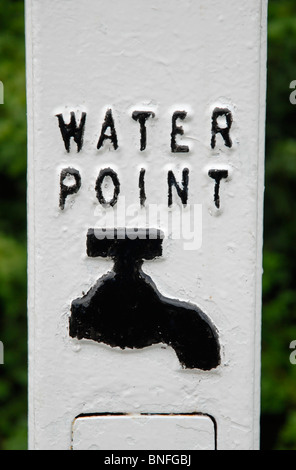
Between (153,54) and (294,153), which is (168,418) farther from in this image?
(294,153)

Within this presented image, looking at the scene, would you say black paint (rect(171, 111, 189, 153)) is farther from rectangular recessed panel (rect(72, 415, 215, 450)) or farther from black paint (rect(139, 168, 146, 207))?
rectangular recessed panel (rect(72, 415, 215, 450))

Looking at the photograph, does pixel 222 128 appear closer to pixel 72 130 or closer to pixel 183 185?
pixel 183 185

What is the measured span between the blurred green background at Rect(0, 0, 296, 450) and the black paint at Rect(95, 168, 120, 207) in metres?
1.10

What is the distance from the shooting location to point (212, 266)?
955mm

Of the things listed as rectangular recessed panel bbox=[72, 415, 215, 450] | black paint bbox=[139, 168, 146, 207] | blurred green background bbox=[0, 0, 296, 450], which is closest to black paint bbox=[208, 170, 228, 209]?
black paint bbox=[139, 168, 146, 207]

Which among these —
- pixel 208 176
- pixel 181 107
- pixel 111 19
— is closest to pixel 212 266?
pixel 208 176

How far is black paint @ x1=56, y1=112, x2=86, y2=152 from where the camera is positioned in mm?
932

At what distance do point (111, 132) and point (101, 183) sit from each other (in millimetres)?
79

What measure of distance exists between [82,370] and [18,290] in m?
1.29

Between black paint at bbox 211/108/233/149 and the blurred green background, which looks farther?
the blurred green background

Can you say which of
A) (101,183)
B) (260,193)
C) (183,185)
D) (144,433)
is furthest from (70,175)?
(144,433)

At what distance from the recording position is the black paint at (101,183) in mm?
941

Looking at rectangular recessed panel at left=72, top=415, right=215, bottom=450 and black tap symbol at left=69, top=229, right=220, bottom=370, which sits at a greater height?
black tap symbol at left=69, top=229, right=220, bottom=370

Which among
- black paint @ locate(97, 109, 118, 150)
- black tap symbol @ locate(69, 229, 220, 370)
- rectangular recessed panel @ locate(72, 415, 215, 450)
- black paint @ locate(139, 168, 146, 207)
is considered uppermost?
black paint @ locate(97, 109, 118, 150)
